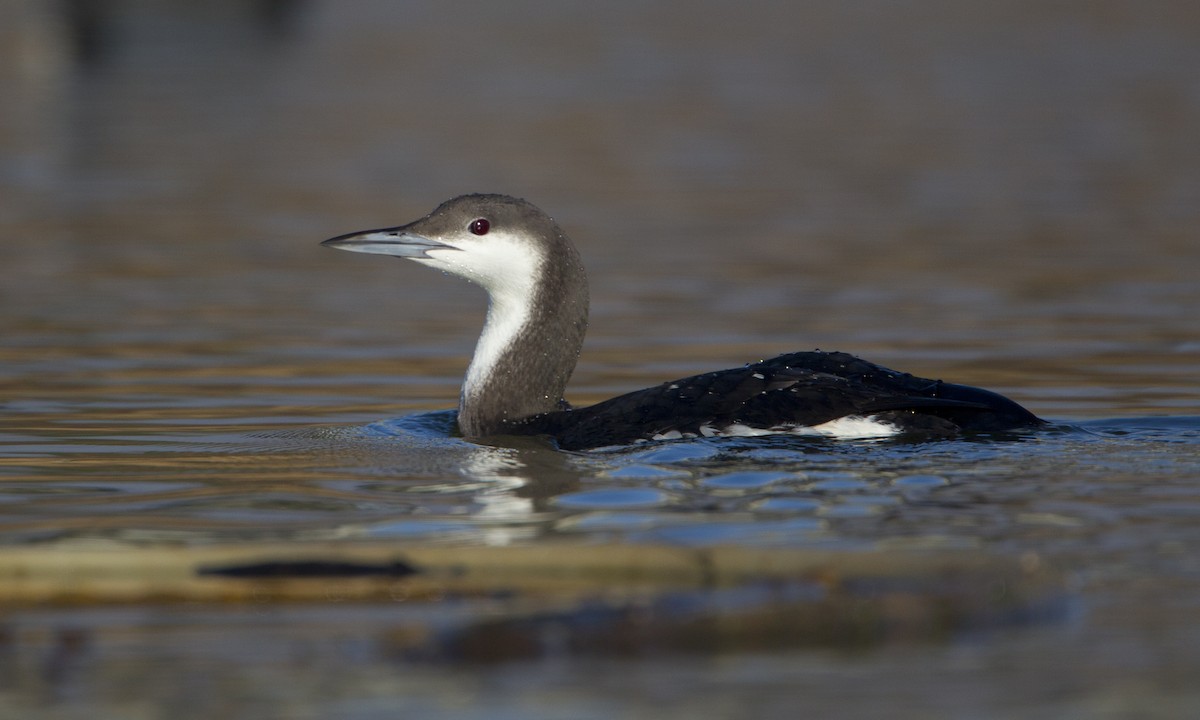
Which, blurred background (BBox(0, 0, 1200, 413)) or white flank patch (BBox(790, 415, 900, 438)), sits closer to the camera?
white flank patch (BBox(790, 415, 900, 438))

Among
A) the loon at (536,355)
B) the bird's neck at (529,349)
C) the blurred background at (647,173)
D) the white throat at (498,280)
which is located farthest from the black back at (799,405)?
the blurred background at (647,173)

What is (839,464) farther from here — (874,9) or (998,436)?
(874,9)

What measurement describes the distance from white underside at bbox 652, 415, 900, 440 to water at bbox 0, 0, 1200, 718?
0.05 m

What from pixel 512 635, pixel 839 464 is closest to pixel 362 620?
pixel 512 635

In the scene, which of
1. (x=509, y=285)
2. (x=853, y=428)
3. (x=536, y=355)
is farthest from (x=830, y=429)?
(x=509, y=285)

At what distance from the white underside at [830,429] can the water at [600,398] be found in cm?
5

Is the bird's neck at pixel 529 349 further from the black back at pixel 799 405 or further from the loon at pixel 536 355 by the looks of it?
the black back at pixel 799 405

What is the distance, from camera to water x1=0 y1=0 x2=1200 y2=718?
10.7 ft

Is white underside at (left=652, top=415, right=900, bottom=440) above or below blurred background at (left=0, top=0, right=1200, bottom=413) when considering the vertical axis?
below

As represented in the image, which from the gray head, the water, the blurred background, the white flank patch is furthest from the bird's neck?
the blurred background

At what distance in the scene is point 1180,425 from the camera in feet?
19.0

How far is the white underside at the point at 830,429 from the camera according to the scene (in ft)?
18.0

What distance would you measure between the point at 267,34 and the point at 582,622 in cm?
2590

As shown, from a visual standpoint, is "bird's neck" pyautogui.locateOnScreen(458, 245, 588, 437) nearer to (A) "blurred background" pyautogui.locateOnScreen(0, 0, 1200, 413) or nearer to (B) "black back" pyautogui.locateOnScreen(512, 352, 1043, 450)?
(B) "black back" pyautogui.locateOnScreen(512, 352, 1043, 450)
